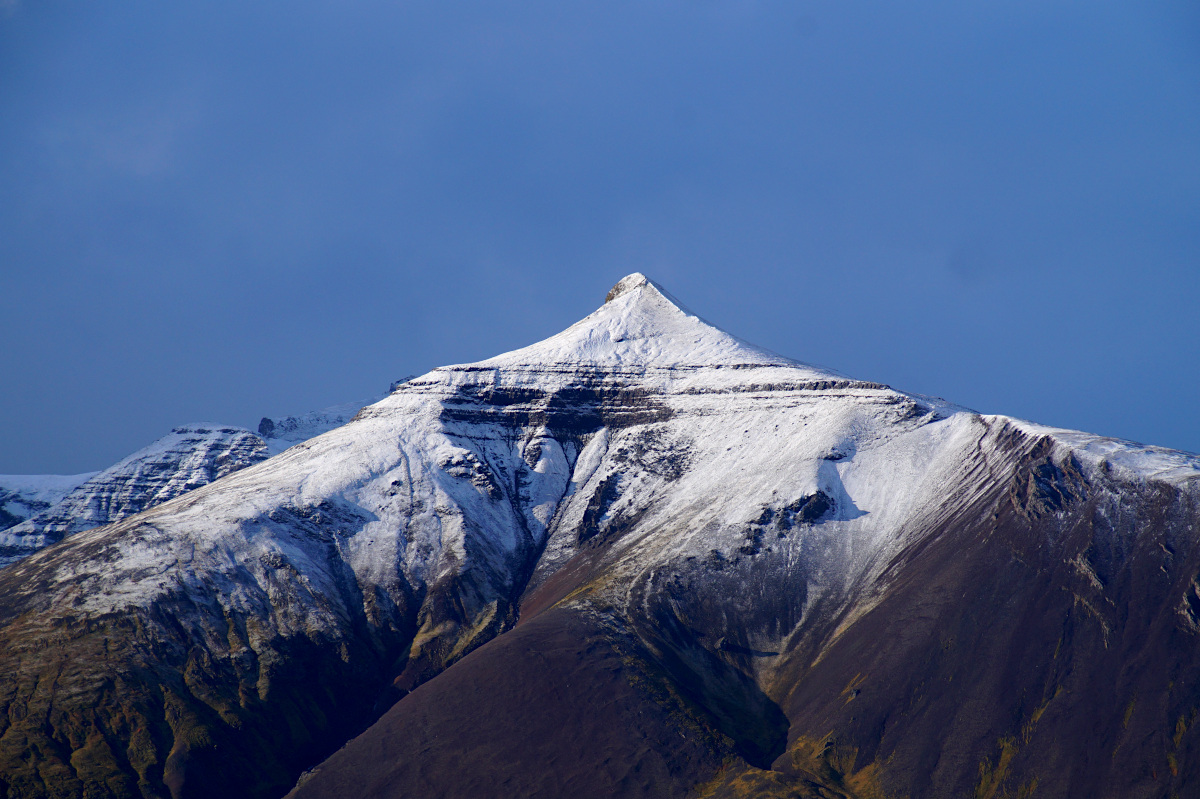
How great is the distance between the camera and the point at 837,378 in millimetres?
187000

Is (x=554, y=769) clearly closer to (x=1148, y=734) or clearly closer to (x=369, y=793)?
(x=369, y=793)

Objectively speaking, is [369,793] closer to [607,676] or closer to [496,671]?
[496,671]

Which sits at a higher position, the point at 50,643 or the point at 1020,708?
the point at 50,643

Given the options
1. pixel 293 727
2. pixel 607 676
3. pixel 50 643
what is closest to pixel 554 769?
pixel 607 676

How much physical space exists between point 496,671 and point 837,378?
3774 inches

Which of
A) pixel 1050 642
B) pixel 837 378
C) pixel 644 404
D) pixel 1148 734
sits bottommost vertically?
pixel 1148 734

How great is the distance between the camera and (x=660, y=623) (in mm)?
135375

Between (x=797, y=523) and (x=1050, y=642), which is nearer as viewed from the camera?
(x=1050, y=642)

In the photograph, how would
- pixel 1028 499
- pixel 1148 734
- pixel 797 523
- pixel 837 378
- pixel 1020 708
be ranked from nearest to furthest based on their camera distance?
pixel 1148 734 → pixel 1020 708 → pixel 1028 499 → pixel 797 523 → pixel 837 378

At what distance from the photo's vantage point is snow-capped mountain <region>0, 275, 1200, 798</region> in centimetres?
10819

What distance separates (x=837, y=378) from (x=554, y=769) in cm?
10466

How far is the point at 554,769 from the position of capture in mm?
110625

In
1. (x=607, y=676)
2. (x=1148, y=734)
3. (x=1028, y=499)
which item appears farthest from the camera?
(x=1028, y=499)

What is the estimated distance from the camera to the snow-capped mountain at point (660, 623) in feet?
355
